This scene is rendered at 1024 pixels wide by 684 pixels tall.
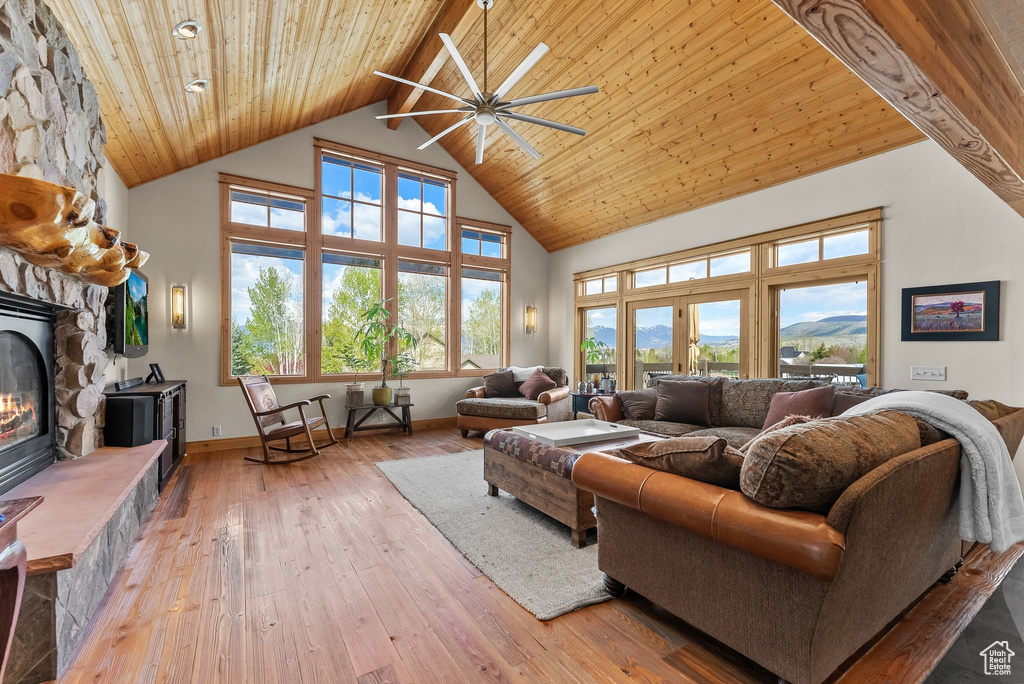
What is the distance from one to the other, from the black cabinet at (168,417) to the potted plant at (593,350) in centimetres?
473

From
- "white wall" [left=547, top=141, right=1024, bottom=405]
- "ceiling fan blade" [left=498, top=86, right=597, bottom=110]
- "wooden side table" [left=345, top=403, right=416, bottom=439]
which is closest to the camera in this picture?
"ceiling fan blade" [left=498, top=86, right=597, bottom=110]

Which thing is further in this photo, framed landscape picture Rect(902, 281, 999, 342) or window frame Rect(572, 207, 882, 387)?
window frame Rect(572, 207, 882, 387)

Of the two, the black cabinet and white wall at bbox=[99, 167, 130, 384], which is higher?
white wall at bbox=[99, 167, 130, 384]

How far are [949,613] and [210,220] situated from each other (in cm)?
653

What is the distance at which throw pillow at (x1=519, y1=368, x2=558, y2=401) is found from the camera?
227 inches

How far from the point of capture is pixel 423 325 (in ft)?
21.3

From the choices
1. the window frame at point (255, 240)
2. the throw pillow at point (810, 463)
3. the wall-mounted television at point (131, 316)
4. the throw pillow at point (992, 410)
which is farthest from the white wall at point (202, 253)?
the throw pillow at point (992, 410)

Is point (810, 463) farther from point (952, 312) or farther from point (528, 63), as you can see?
point (952, 312)

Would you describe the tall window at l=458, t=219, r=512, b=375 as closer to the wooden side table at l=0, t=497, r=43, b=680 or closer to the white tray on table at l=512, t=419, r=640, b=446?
the white tray on table at l=512, t=419, r=640, b=446

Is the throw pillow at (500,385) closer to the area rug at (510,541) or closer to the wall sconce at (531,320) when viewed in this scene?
the wall sconce at (531,320)

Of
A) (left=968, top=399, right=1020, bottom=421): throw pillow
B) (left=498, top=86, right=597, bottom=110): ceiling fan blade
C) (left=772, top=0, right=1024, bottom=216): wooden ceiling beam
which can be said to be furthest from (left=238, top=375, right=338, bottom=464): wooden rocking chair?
(left=968, top=399, right=1020, bottom=421): throw pillow

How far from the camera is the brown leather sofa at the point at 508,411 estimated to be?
536 centimetres

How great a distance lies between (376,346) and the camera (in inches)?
231

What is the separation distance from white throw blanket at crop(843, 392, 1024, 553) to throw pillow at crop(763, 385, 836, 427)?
132 centimetres
